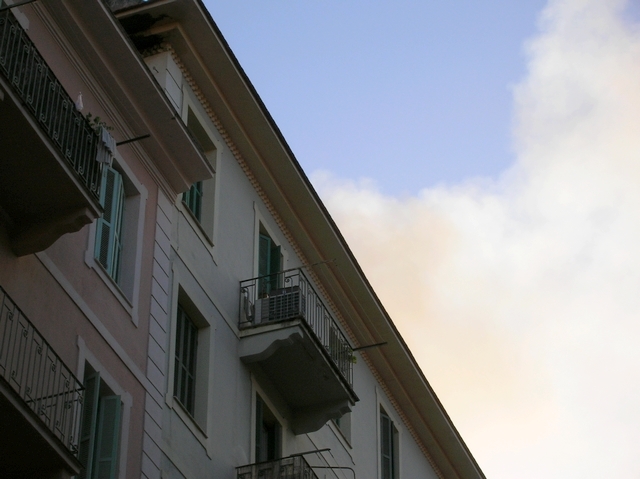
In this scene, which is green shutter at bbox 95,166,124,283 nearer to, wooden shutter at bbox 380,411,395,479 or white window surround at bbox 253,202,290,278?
white window surround at bbox 253,202,290,278

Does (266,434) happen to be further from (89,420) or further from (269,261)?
(89,420)

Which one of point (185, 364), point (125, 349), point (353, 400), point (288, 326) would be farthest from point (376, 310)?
point (125, 349)

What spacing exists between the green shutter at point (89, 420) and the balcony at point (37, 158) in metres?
1.97

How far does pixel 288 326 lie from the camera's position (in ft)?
72.7

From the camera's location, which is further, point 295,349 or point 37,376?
point 295,349

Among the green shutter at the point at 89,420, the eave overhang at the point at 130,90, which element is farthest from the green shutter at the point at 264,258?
the green shutter at the point at 89,420

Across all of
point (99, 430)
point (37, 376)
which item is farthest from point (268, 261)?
point (37, 376)

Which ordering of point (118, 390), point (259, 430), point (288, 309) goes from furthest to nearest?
point (259, 430) → point (288, 309) → point (118, 390)

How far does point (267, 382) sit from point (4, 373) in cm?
924

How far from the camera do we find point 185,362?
20797 millimetres

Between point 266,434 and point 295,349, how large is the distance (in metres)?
1.87

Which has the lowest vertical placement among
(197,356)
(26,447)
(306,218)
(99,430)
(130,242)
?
(26,447)

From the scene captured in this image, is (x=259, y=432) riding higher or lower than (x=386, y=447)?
lower

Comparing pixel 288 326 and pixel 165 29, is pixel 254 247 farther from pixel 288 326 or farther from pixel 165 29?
pixel 165 29
